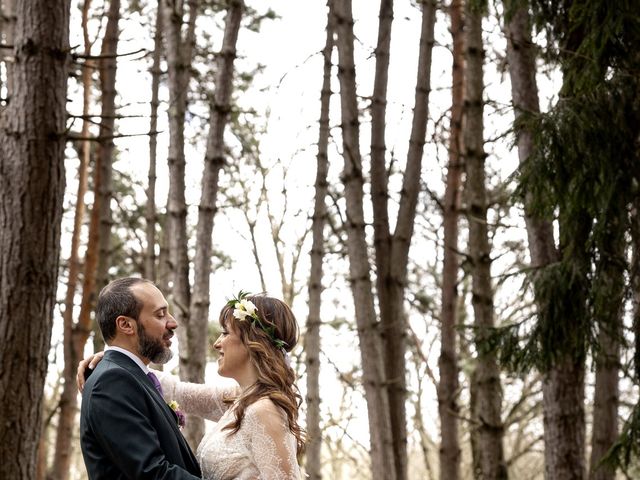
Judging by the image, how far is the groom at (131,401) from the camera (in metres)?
3.38

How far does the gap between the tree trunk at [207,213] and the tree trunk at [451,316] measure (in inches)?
89.4

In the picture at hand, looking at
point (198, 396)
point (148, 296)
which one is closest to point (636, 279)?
point (198, 396)

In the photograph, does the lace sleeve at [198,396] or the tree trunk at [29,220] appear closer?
the lace sleeve at [198,396]

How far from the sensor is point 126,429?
11.1 feet

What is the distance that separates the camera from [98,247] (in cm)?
1183

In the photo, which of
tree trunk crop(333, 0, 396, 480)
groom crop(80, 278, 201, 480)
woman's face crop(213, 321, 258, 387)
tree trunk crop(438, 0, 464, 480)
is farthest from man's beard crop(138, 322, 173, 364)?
tree trunk crop(438, 0, 464, 480)

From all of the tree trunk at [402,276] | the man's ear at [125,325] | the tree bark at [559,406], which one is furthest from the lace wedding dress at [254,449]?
the tree trunk at [402,276]

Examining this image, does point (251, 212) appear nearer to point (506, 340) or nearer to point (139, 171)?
point (139, 171)

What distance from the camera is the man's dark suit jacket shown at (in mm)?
3365

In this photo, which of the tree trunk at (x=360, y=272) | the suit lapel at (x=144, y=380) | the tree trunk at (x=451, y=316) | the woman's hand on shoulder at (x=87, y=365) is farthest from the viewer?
the tree trunk at (x=451, y=316)

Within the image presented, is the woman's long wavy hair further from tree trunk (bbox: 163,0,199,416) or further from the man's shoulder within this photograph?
tree trunk (bbox: 163,0,199,416)

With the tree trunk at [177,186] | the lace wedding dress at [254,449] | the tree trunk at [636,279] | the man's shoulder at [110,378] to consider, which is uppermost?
the tree trunk at [177,186]

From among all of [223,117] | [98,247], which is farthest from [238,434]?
[98,247]

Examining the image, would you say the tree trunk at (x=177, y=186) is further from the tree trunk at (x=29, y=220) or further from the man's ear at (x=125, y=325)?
the man's ear at (x=125, y=325)
